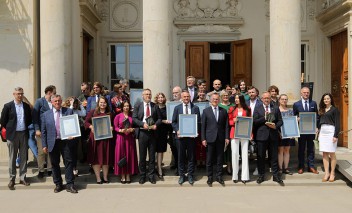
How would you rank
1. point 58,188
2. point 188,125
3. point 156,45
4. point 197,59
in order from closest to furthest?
point 58,188, point 188,125, point 156,45, point 197,59

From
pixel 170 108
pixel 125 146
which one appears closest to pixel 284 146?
pixel 170 108

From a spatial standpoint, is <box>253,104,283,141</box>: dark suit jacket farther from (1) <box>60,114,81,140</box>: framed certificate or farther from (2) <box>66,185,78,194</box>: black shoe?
(2) <box>66,185,78,194</box>: black shoe

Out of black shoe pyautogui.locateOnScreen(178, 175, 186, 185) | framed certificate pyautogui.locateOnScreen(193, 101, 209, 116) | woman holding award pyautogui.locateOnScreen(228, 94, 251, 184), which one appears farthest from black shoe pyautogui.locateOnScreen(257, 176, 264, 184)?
framed certificate pyautogui.locateOnScreen(193, 101, 209, 116)

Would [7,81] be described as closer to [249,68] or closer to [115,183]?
[115,183]

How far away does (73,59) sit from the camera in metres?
12.6

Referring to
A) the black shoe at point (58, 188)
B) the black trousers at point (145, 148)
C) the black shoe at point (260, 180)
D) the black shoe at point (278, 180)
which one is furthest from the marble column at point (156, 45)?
the black shoe at point (278, 180)

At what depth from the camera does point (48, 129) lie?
9484 millimetres

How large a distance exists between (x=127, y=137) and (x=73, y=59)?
3.66m

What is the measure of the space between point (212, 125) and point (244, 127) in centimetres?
68

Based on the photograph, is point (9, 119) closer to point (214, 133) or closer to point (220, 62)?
point (214, 133)

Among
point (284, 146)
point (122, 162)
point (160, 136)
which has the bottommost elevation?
point (122, 162)

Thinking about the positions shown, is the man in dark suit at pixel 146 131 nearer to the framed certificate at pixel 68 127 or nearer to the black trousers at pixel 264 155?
the framed certificate at pixel 68 127

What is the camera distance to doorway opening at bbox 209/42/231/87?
16.3 metres

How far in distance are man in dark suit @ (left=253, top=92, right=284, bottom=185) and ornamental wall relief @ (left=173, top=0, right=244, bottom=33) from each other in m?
6.54
